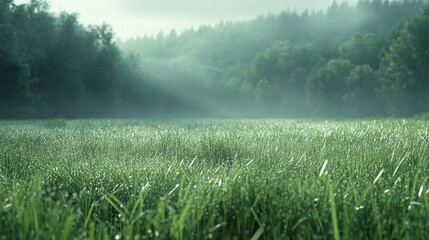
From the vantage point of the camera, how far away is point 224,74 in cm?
11225

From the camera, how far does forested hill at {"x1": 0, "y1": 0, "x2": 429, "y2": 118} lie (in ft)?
142

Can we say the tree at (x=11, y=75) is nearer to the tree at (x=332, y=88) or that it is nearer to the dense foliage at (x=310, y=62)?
the dense foliage at (x=310, y=62)

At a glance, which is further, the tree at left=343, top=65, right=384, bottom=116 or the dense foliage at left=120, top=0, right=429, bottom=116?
the tree at left=343, top=65, right=384, bottom=116

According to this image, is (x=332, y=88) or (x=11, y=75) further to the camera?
(x=332, y=88)

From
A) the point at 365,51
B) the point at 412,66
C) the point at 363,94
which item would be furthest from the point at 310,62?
the point at 412,66

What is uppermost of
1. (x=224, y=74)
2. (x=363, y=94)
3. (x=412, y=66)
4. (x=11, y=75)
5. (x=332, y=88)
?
(x=224, y=74)

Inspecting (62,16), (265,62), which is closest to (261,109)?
(265,62)

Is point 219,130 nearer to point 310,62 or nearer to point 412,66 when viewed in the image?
point 412,66

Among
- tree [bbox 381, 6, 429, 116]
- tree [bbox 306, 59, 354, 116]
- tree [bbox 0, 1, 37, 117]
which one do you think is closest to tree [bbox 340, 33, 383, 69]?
tree [bbox 306, 59, 354, 116]

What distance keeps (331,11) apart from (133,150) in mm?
140790

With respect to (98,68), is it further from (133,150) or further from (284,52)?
(133,150)

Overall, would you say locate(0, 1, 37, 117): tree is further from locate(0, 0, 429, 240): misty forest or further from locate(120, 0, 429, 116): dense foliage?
locate(120, 0, 429, 116): dense foliage

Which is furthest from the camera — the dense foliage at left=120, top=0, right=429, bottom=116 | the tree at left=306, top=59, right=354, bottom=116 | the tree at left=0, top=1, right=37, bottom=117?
the tree at left=306, top=59, right=354, bottom=116

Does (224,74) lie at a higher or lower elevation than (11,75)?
higher
